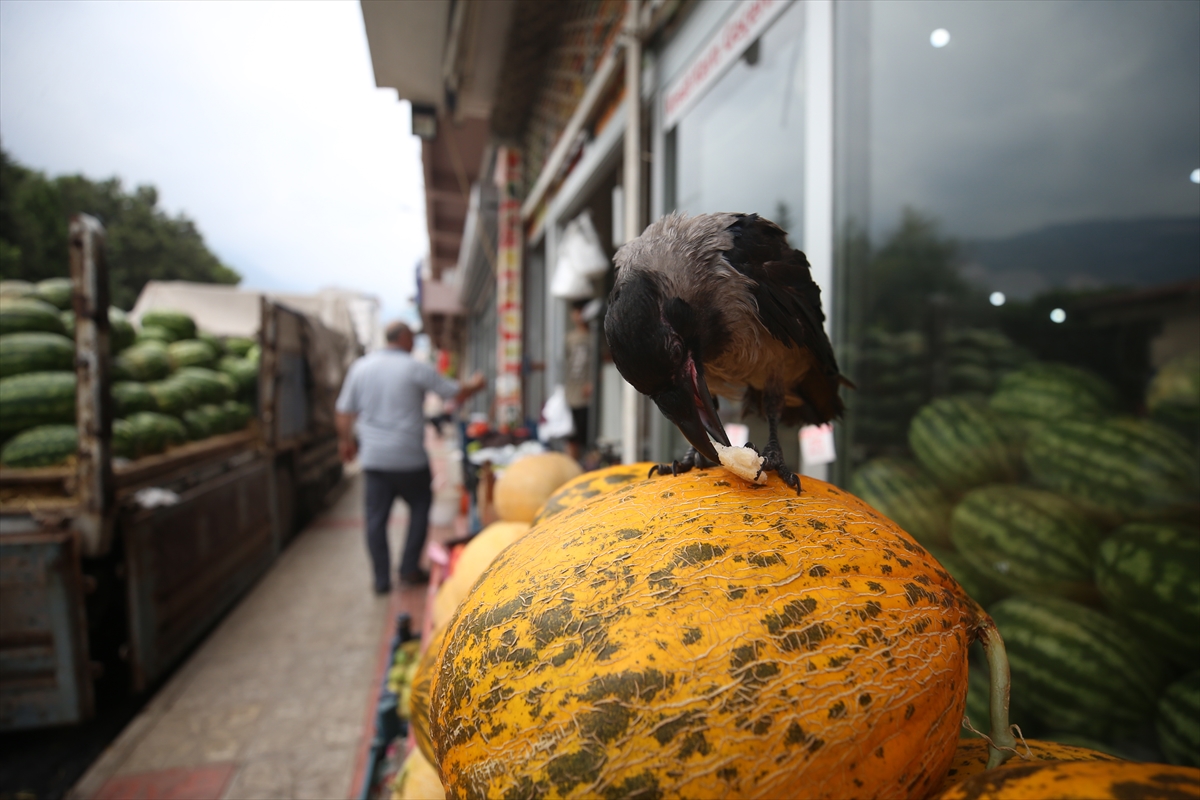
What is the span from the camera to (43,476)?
3010 mm

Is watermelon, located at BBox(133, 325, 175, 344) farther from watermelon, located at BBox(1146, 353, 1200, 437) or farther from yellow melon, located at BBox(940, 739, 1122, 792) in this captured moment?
watermelon, located at BBox(1146, 353, 1200, 437)

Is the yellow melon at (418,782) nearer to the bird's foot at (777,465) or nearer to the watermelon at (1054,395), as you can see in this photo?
the bird's foot at (777,465)

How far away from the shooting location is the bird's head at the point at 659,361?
0.82 m

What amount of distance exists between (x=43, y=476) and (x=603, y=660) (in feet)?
13.0

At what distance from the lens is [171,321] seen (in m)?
5.69

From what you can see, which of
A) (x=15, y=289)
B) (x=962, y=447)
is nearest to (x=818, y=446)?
(x=962, y=447)

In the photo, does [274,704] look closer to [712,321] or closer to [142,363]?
[142,363]

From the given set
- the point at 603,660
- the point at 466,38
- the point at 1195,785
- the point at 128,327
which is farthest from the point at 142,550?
the point at 1195,785

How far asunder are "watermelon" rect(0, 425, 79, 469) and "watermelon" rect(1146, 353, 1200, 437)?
521 centimetres

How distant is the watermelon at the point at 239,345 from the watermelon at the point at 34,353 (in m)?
3.92

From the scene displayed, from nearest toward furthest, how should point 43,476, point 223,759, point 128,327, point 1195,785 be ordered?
point 1195,785
point 223,759
point 43,476
point 128,327

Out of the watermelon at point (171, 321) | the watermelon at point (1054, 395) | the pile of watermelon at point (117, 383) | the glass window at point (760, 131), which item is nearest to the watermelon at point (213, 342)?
the pile of watermelon at point (117, 383)

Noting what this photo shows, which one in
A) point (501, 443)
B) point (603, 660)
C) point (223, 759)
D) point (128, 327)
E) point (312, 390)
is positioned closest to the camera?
point (603, 660)

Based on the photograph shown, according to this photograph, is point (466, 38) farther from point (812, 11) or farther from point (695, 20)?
point (695, 20)
